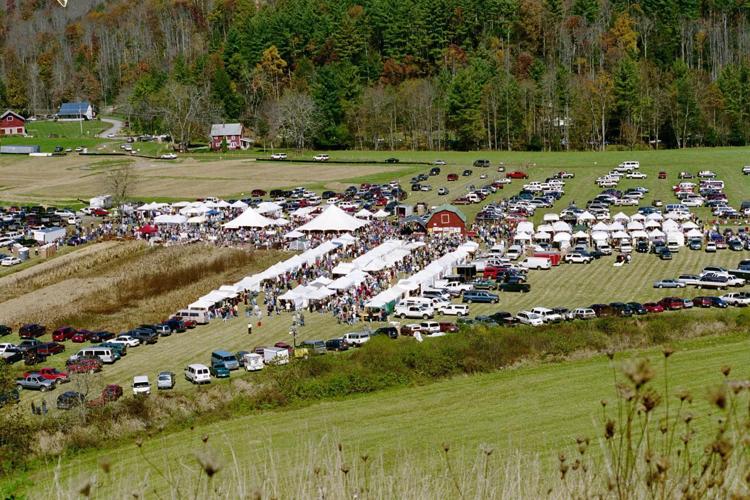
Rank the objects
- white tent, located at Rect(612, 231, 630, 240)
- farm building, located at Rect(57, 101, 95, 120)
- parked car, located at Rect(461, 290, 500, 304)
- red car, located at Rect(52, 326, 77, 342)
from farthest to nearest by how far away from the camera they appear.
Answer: farm building, located at Rect(57, 101, 95, 120), white tent, located at Rect(612, 231, 630, 240), parked car, located at Rect(461, 290, 500, 304), red car, located at Rect(52, 326, 77, 342)

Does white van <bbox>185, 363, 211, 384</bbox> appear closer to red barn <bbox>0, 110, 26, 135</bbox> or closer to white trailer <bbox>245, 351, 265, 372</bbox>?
white trailer <bbox>245, 351, 265, 372</bbox>

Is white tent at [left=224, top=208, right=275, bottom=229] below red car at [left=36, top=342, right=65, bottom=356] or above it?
above

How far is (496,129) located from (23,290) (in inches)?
1860

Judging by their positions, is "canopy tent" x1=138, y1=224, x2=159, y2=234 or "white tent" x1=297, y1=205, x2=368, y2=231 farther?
"canopy tent" x1=138, y1=224, x2=159, y2=234

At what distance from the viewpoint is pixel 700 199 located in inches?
1821

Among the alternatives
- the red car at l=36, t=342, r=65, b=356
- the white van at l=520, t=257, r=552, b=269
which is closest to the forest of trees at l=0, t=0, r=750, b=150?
the white van at l=520, t=257, r=552, b=269

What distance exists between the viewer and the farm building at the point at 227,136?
81812mm

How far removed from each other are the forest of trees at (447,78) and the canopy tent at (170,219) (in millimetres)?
31113

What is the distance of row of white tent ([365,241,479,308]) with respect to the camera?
2872cm

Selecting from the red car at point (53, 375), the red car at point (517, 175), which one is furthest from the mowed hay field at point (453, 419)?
the red car at point (517, 175)

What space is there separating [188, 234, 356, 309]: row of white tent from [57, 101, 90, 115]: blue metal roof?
2953 inches

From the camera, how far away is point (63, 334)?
27078 mm

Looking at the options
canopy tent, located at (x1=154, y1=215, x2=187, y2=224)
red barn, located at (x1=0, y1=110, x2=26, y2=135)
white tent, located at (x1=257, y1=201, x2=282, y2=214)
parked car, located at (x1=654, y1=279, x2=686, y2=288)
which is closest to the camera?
parked car, located at (x1=654, y1=279, x2=686, y2=288)

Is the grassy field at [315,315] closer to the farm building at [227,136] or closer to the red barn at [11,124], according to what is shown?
the farm building at [227,136]
